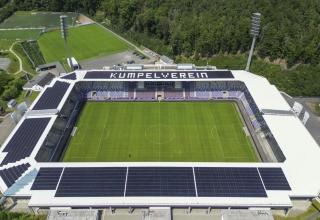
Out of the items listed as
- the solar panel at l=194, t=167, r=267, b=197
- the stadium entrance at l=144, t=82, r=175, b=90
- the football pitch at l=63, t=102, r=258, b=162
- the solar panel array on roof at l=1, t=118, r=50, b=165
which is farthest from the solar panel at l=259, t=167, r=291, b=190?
the solar panel array on roof at l=1, t=118, r=50, b=165

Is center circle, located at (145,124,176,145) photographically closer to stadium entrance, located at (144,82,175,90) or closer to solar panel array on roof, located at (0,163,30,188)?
stadium entrance, located at (144,82,175,90)

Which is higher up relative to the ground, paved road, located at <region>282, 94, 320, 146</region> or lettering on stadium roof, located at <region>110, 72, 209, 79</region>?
lettering on stadium roof, located at <region>110, 72, 209, 79</region>

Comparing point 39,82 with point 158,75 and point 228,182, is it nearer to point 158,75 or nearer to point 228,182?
point 158,75

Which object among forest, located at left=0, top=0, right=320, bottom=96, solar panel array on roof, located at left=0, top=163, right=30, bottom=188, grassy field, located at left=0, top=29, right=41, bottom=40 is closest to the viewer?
solar panel array on roof, located at left=0, top=163, right=30, bottom=188

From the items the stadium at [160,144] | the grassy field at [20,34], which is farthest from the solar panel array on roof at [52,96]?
the grassy field at [20,34]

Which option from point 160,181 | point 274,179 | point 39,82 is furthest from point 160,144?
point 39,82

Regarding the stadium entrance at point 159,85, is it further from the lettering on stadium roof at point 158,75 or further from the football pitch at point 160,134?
the football pitch at point 160,134

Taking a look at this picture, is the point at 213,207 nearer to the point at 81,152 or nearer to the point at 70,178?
the point at 70,178
